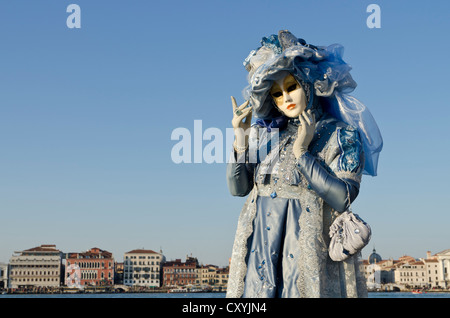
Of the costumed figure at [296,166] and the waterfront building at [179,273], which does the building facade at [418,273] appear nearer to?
the waterfront building at [179,273]

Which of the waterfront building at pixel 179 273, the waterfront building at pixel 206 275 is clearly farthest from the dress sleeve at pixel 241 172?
the waterfront building at pixel 206 275

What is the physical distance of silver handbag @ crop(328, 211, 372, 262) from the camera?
106 inches

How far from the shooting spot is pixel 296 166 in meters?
2.89

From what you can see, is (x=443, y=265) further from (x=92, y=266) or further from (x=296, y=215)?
(x=296, y=215)

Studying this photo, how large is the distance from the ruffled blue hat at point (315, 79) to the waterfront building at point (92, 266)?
73.6m

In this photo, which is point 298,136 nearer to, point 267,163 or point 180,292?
point 267,163

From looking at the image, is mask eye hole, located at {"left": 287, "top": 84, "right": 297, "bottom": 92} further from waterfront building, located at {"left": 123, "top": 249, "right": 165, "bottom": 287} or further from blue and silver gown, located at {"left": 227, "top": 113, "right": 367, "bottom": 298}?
waterfront building, located at {"left": 123, "top": 249, "right": 165, "bottom": 287}

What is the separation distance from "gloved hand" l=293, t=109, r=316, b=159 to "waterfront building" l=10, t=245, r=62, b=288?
75.9 m

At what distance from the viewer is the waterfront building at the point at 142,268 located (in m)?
76.4

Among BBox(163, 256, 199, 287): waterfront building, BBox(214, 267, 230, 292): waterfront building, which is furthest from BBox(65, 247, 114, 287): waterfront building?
BBox(214, 267, 230, 292): waterfront building

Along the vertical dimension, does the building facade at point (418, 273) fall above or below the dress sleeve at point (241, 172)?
above

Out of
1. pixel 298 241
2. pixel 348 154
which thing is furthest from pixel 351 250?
pixel 348 154

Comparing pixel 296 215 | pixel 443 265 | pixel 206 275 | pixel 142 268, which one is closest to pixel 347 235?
pixel 296 215

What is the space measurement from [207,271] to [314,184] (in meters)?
77.8
